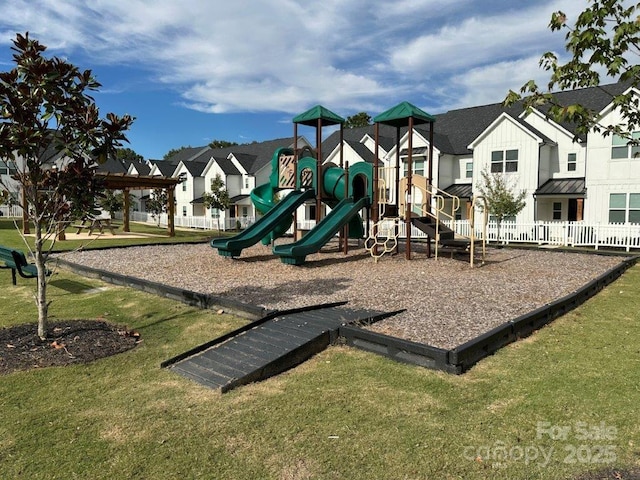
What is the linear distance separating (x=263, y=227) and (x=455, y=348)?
1059cm

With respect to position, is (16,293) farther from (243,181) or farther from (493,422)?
(243,181)

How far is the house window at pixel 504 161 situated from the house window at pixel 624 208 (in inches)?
231

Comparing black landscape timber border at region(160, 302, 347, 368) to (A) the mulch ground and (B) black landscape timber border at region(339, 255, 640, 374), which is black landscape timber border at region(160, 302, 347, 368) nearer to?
(A) the mulch ground

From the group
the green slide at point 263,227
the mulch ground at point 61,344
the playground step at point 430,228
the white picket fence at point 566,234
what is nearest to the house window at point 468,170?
the white picket fence at point 566,234

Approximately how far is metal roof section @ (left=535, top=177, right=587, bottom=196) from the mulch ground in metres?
25.4

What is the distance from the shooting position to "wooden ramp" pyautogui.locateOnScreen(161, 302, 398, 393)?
5.76 metres

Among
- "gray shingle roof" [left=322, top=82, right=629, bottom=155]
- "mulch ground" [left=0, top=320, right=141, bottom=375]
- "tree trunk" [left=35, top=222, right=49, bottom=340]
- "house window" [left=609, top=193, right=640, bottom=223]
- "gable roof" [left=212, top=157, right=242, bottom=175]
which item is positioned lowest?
"mulch ground" [left=0, top=320, right=141, bottom=375]

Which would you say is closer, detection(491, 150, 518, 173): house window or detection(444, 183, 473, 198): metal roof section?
detection(491, 150, 518, 173): house window

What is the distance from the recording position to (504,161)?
2866 centimetres

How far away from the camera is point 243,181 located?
47.4 metres

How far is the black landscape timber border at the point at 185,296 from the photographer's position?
327 inches

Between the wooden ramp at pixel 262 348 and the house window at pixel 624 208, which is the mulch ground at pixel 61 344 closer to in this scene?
the wooden ramp at pixel 262 348

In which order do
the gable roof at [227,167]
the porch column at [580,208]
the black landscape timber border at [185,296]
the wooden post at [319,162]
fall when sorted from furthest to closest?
the gable roof at [227,167] → the porch column at [580,208] → the wooden post at [319,162] → the black landscape timber border at [185,296]

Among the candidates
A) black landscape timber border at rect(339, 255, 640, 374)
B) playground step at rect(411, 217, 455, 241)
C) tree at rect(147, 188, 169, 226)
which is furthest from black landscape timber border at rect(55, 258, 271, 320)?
tree at rect(147, 188, 169, 226)
